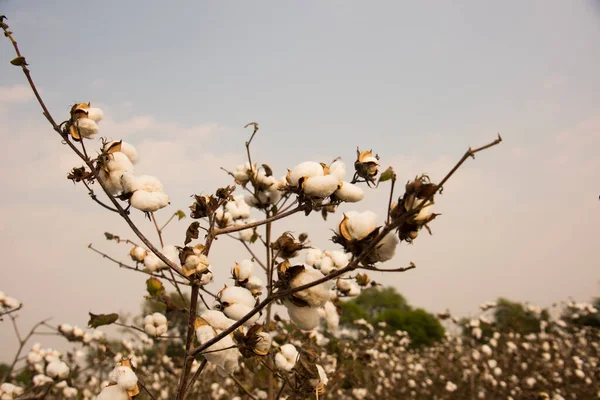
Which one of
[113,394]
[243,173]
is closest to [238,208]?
[243,173]

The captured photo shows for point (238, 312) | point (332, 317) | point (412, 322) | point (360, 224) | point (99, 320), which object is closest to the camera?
point (360, 224)

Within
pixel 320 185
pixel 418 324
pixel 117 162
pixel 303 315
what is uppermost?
pixel 418 324

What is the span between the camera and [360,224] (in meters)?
1.22

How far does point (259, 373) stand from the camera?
270 centimetres

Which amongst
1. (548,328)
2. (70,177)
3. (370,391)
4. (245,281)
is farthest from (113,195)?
(548,328)

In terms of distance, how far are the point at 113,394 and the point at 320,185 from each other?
95 centimetres

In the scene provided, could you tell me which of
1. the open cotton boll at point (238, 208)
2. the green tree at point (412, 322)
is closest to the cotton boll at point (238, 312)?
the open cotton boll at point (238, 208)

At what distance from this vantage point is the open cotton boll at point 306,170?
148 cm

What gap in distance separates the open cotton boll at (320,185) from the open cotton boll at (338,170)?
3.8 inches

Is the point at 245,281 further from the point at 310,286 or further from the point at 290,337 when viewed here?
the point at 290,337

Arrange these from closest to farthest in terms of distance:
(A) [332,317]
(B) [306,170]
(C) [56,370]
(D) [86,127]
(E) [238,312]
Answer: (E) [238,312] → (B) [306,170] → (D) [86,127] → (A) [332,317] → (C) [56,370]

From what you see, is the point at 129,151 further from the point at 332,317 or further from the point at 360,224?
the point at 332,317

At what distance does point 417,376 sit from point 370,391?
3268 millimetres

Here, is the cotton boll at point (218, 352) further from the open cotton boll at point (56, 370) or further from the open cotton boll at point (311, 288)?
the open cotton boll at point (56, 370)
